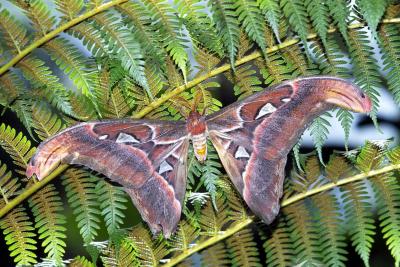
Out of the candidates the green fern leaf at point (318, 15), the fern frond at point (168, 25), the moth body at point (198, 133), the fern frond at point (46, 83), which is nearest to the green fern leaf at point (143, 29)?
the fern frond at point (168, 25)

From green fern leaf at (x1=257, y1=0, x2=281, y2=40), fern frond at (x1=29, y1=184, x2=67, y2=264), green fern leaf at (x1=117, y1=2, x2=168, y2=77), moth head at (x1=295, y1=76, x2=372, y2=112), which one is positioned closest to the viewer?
moth head at (x1=295, y1=76, x2=372, y2=112)

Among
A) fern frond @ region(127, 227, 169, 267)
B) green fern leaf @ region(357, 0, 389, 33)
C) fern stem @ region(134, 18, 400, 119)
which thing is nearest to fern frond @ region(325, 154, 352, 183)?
fern stem @ region(134, 18, 400, 119)

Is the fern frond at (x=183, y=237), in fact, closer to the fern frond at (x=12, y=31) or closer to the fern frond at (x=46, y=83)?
the fern frond at (x=46, y=83)

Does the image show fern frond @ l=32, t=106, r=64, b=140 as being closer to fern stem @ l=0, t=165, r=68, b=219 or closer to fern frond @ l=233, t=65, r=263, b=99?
fern stem @ l=0, t=165, r=68, b=219

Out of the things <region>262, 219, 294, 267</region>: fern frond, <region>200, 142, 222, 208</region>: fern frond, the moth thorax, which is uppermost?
the moth thorax

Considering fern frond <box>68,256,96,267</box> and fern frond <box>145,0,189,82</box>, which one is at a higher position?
fern frond <box>145,0,189,82</box>

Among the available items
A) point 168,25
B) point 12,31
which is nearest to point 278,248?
point 168,25
